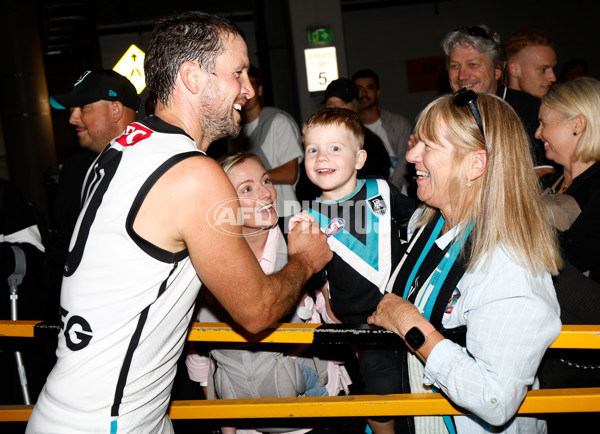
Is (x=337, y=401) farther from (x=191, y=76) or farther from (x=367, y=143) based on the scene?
(x=367, y=143)

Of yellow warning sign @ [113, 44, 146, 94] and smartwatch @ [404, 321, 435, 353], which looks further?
yellow warning sign @ [113, 44, 146, 94]

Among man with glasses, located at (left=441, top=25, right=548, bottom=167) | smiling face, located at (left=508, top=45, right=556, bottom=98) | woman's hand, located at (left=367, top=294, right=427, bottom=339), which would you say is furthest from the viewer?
smiling face, located at (left=508, top=45, right=556, bottom=98)

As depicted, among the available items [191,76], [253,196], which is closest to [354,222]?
[253,196]

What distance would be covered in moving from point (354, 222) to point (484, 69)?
5.86ft

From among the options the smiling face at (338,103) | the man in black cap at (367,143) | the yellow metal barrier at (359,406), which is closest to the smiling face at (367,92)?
the man in black cap at (367,143)

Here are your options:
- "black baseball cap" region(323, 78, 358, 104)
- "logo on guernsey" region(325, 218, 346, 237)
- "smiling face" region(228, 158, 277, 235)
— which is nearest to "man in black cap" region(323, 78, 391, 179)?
"black baseball cap" region(323, 78, 358, 104)

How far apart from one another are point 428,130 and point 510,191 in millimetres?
394

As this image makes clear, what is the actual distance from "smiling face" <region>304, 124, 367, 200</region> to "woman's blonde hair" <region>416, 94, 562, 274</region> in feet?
2.77

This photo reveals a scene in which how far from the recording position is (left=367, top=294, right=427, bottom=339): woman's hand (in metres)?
1.81

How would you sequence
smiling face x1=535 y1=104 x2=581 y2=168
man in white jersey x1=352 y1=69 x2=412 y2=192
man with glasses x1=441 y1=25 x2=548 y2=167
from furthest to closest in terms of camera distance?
man in white jersey x1=352 y1=69 x2=412 y2=192 → man with glasses x1=441 y1=25 x2=548 y2=167 → smiling face x1=535 y1=104 x2=581 y2=168

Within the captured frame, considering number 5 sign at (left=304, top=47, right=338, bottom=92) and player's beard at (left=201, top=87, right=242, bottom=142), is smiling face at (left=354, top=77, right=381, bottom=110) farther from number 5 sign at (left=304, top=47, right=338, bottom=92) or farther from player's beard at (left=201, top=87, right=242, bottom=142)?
player's beard at (left=201, top=87, right=242, bottom=142)

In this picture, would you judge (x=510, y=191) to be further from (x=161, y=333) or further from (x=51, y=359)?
(x=51, y=359)

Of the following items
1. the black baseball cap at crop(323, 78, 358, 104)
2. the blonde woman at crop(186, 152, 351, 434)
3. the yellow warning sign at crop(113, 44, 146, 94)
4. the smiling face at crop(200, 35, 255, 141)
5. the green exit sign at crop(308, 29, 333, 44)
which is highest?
the green exit sign at crop(308, 29, 333, 44)

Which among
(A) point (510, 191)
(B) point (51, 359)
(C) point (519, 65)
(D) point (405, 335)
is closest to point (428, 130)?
(A) point (510, 191)
